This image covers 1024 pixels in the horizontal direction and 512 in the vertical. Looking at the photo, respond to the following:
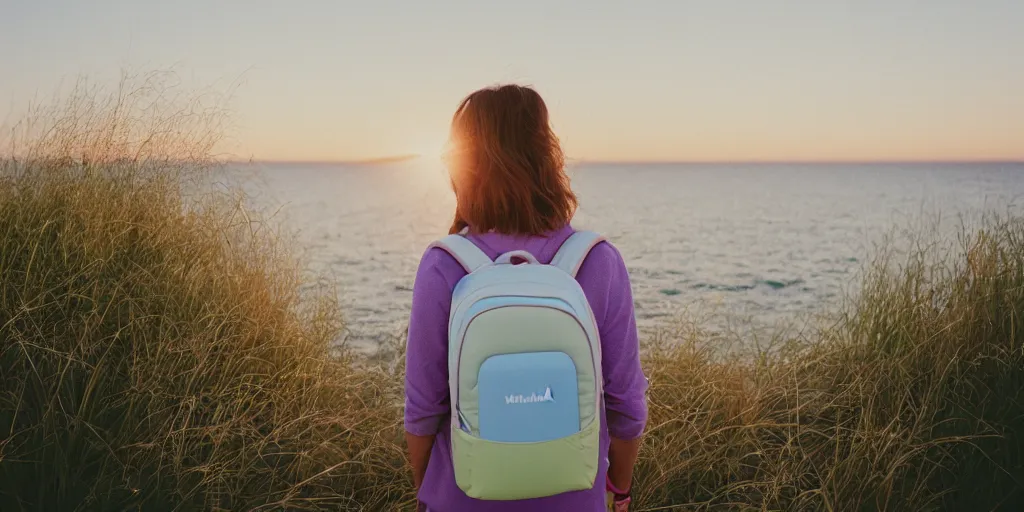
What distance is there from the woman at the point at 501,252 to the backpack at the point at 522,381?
92 mm

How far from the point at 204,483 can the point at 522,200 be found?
6.66 ft

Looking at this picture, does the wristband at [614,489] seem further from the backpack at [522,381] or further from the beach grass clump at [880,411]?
the beach grass clump at [880,411]

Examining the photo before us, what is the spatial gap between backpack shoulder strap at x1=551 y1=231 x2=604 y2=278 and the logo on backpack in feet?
0.87

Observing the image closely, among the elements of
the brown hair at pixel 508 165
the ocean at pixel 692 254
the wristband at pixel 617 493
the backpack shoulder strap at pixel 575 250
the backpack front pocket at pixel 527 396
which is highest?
the brown hair at pixel 508 165

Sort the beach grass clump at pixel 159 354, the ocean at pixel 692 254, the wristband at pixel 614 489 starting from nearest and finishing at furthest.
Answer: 1. the wristband at pixel 614 489
2. the beach grass clump at pixel 159 354
3. the ocean at pixel 692 254

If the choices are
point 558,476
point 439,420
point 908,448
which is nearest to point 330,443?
point 439,420

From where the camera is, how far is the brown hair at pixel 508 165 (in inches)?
62.4

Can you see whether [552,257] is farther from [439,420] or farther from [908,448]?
[908,448]

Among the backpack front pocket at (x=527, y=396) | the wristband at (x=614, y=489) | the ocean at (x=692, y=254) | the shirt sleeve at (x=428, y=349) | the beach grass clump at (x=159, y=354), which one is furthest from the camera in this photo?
the ocean at (x=692, y=254)

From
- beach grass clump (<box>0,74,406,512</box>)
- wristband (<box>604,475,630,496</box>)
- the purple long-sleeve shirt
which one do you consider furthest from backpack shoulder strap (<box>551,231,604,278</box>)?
beach grass clump (<box>0,74,406,512</box>)

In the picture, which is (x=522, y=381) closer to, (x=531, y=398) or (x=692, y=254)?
(x=531, y=398)

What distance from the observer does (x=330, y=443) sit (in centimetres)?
321

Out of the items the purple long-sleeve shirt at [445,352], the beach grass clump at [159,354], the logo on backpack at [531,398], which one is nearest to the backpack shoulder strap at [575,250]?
the purple long-sleeve shirt at [445,352]

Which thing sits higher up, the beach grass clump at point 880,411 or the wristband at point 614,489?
the wristband at point 614,489
